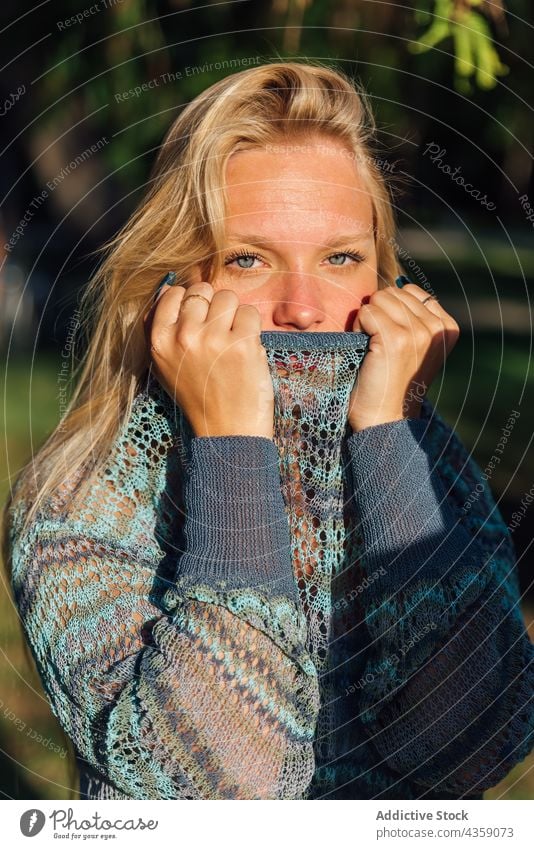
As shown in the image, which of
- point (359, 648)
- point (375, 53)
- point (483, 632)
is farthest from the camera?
point (375, 53)

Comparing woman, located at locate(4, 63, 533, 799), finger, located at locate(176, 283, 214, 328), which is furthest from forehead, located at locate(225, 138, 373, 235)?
finger, located at locate(176, 283, 214, 328)

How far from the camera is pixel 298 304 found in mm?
1750

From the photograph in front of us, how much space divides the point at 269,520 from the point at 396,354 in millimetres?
413

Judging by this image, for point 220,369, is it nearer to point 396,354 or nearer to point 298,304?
point 298,304

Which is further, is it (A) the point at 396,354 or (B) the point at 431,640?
(A) the point at 396,354

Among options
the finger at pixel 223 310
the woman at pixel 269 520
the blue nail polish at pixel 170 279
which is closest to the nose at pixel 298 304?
the woman at pixel 269 520

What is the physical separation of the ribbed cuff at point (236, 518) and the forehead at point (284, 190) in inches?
16.7

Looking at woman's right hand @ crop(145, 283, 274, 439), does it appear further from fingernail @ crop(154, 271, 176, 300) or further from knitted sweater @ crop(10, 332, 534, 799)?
fingernail @ crop(154, 271, 176, 300)

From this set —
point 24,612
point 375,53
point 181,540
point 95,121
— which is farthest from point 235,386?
point 95,121

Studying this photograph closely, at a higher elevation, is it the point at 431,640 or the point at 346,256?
the point at 346,256

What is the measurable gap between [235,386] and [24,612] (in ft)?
1.93

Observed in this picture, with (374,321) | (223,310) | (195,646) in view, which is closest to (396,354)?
(374,321)

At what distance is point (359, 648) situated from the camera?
→ 1.74 metres
